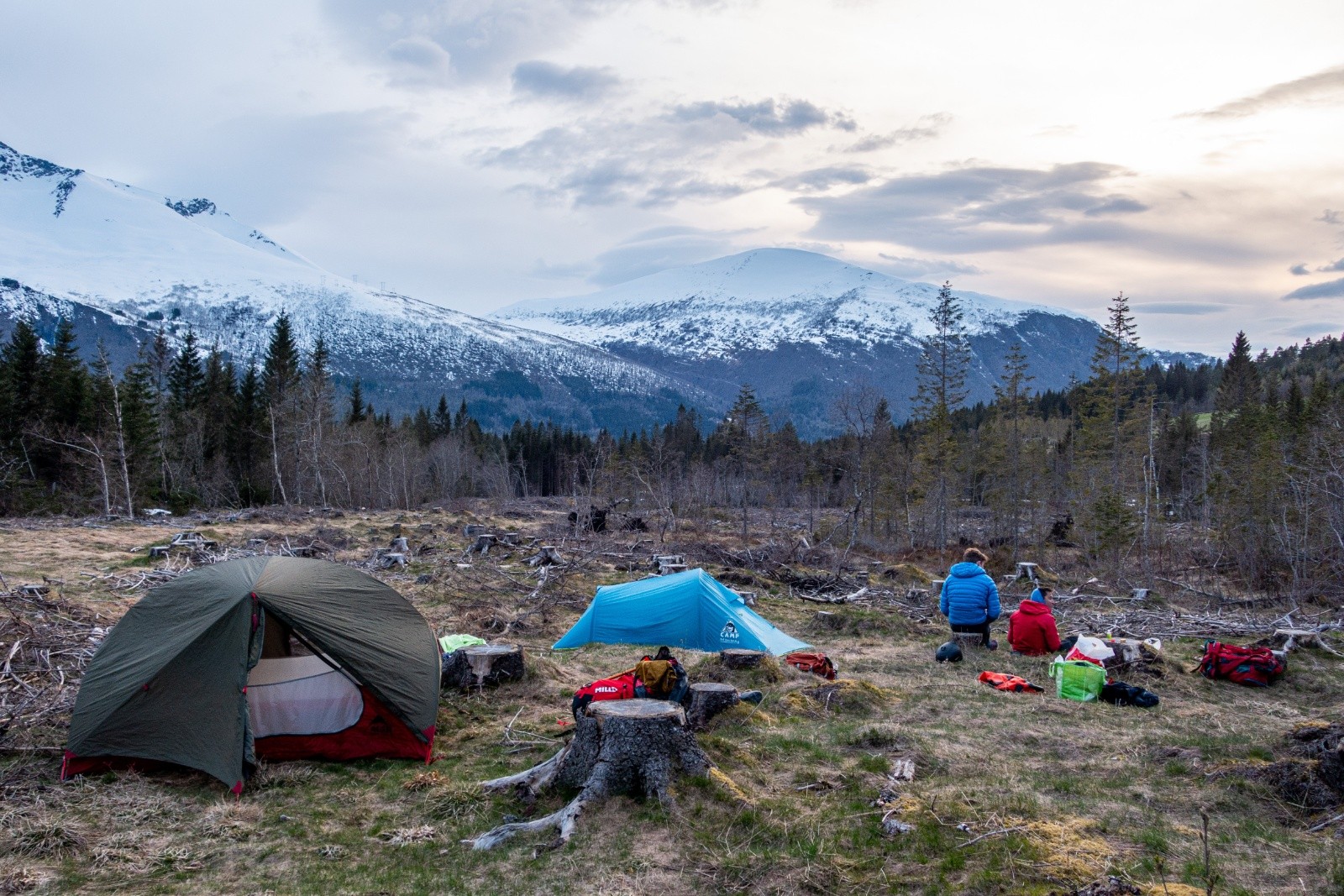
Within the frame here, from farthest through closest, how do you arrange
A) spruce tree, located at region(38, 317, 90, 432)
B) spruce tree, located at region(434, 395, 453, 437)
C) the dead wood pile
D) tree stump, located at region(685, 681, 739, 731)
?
spruce tree, located at region(434, 395, 453, 437), spruce tree, located at region(38, 317, 90, 432), tree stump, located at region(685, 681, 739, 731), the dead wood pile

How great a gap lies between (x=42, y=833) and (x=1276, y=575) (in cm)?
2703

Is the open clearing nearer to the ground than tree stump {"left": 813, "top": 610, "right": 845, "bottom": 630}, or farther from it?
farther from it

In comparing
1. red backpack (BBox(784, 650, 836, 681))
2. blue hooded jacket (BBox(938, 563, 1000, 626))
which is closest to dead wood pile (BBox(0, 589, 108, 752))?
red backpack (BBox(784, 650, 836, 681))

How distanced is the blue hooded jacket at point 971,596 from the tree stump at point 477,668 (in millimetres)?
7467

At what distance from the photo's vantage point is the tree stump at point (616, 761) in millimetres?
6340

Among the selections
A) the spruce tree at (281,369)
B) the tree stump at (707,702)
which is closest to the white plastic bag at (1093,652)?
the tree stump at (707,702)

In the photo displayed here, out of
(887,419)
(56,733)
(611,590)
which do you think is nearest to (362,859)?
(56,733)

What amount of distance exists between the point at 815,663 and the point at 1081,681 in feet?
11.8

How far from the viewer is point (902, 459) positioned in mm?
45625

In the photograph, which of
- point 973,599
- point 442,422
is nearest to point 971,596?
point 973,599

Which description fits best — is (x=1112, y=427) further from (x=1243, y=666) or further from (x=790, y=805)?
(x=790, y=805)

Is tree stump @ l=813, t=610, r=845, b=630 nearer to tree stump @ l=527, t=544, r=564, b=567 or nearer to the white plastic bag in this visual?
the white plastic bag

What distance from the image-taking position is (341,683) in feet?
27.3

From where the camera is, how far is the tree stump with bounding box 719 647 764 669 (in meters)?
11.3
